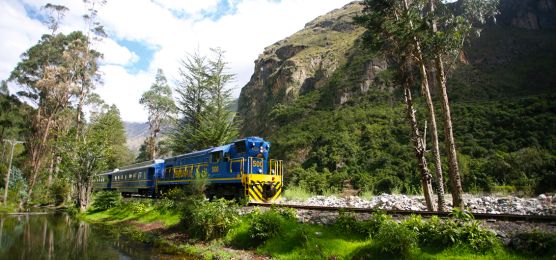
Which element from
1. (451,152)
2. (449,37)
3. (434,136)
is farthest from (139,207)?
(449,37)

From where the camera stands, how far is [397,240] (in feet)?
27.0

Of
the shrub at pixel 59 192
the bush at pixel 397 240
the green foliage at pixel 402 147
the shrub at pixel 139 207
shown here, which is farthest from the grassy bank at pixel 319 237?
the shrub at pixel 59 192

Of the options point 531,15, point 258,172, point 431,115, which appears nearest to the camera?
point 431,115

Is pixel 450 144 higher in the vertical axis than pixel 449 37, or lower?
lower

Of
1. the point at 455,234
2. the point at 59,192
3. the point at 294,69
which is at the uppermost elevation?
the point at 294,69

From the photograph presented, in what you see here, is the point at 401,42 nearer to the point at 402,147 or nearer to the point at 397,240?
the point at 397,240

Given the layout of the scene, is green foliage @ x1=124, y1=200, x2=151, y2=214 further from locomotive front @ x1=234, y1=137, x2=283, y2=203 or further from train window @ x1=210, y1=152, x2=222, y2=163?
locomotive front @ x1=234, y1=137, x2=283, y2=203

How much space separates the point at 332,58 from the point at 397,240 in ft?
271

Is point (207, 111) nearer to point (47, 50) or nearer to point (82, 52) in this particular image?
point (82, 52)

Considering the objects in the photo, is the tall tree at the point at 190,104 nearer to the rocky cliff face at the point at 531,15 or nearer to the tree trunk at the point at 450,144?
the tree trunk at the point at 450,144

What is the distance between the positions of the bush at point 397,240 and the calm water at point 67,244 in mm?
7237

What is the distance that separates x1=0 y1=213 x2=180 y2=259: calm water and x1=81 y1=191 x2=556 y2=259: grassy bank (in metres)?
0.89

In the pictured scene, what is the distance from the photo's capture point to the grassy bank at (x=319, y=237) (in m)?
7.62

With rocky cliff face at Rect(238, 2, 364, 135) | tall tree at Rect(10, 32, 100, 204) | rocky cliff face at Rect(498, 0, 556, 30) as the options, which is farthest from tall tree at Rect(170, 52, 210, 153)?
rocky cliff face at Rect(498, 0, 556, 30)
